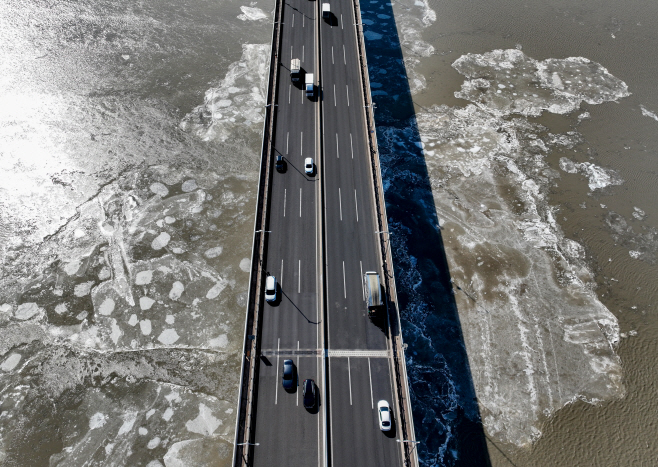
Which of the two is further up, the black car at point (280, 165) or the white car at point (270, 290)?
the black car at point (280, 165)

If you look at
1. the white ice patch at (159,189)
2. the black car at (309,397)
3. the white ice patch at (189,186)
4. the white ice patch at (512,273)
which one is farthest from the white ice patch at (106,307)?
the white ice patch at (512,273)

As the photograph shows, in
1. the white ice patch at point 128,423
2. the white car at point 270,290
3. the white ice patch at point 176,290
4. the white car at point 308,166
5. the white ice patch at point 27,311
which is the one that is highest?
the white car at point 308,166

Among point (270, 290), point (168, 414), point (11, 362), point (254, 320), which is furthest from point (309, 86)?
point (11, 362)

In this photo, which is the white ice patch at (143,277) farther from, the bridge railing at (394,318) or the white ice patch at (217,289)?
the bridge railing at (394,318)

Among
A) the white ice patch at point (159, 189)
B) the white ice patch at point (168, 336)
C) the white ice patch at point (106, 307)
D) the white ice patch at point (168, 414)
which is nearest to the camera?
the white ice patch at point (168, 414)

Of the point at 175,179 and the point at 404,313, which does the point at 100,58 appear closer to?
the point at 175,179

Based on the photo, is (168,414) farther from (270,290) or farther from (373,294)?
(373,294)
